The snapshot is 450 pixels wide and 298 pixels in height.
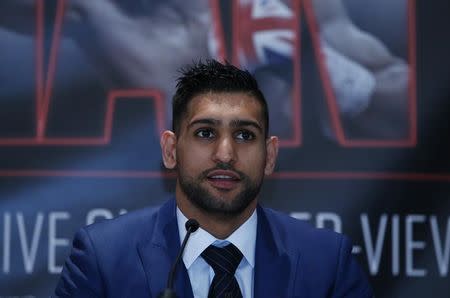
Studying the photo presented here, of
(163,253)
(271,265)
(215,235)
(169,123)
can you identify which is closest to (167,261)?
(163,253)

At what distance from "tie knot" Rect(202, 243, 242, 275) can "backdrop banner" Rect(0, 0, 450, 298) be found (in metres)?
1.15

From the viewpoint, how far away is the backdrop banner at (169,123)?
321 cm

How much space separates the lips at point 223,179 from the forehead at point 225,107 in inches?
5.5

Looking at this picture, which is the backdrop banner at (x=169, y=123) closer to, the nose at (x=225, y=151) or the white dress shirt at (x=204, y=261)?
the white dress shirt at (x=204, y=261)

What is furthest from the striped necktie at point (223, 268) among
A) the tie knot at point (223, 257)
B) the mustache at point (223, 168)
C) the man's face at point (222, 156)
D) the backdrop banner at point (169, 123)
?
the backdrop banner at point (169, 123)

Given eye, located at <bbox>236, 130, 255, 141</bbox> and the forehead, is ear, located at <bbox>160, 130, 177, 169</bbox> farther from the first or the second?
eye, located at <bbox>236, 130, 255, 141</bbox>

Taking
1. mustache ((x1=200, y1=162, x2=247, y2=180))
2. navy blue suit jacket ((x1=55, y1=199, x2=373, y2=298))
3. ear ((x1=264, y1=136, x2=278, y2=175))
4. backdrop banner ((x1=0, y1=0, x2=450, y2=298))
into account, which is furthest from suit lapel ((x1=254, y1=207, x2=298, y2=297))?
backdrop banner ((x1=0, y1=0, x2=450, y2=298))

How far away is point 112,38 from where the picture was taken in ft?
Result: 10.5

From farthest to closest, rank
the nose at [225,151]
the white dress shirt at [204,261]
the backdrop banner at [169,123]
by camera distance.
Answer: the backdrop banner at [169,123], the white dress shirt at [204,261], the nose at [225,151]

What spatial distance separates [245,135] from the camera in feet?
6.75

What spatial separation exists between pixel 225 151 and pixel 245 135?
11cm

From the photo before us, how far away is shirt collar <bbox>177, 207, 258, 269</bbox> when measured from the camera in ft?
6.91

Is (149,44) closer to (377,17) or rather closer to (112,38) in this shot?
(112,38)

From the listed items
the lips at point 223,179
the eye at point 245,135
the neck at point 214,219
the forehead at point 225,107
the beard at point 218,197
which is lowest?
the neck at point 214,219
